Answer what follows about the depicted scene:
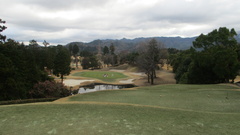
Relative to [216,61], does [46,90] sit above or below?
below

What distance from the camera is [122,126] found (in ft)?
20.1

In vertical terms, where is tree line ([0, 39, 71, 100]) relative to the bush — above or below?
above

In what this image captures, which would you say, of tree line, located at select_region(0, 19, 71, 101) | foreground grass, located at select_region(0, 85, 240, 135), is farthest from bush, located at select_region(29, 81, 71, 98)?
foreground grass, located at select_region(0, 85, 240, 135)

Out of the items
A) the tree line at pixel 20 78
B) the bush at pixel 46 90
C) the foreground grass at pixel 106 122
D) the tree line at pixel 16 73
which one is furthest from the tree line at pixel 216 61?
the tree line at pixel 16 73

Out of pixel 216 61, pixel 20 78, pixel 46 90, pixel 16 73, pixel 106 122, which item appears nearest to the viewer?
pixel 106 122

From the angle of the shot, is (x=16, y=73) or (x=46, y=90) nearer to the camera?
(x=16, y=73)

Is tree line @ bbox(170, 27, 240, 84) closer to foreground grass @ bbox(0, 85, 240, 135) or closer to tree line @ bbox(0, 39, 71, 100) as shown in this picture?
foreground grass @ bbox(0, 85, 240, 135)

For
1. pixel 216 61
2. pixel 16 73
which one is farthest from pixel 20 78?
pixel 216 61

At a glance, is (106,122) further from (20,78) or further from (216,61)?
(216,61)

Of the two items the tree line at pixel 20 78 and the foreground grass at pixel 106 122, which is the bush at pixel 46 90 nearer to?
the tree line at pixel 20 78

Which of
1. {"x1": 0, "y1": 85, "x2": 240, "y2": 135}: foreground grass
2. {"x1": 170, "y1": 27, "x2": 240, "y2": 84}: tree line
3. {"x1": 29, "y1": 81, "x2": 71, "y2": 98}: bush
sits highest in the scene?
{"x1": 170, "y1": 27, "x2": 240, "y2": 84}: tree line

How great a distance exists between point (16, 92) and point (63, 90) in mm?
5702

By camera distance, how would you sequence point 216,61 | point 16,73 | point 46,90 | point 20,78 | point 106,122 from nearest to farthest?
point 106,122, point 16,73, point 20,78, point 46,90, point 216,61

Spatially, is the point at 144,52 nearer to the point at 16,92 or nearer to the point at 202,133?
the point at 16,92
